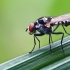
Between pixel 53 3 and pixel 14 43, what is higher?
pixel 53 3

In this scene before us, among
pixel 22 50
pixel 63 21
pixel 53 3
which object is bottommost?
pixel 22 50

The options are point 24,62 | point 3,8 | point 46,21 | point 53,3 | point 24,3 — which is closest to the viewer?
point 24,62

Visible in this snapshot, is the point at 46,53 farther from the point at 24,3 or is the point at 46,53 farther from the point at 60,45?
the point at 24,3

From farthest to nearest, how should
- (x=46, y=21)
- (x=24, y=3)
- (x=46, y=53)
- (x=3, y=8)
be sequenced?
(x=24, y=3), (x=3, y=8), (x=46, y=21), (x=46, y=53)

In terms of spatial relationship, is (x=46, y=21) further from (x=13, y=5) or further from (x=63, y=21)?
(x=13, y=5)

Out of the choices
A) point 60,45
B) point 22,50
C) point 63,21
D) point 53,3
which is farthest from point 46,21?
point 22,50

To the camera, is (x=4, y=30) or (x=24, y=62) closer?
(x=24, y=62)

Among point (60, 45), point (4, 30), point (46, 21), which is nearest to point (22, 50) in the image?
point (4, 30)
